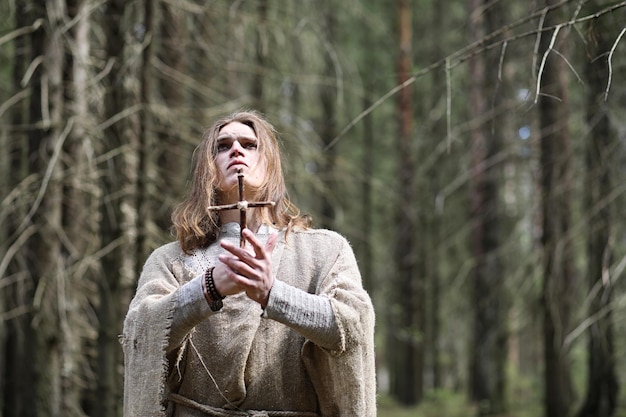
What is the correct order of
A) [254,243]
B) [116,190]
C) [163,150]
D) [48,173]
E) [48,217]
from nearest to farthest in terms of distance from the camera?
[254,243] < [48,173] < [116,190] < [48,217] < [163,150]

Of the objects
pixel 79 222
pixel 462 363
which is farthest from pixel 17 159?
pixel 462 363

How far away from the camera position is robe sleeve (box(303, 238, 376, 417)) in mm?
2434

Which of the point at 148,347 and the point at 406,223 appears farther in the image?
the point at 406,223

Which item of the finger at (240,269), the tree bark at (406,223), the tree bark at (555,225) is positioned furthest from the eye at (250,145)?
the tree bark at (406,223)

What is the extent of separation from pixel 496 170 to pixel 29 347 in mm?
8338

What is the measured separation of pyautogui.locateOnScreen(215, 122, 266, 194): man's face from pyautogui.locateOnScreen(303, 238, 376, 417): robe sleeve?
1.23 ft

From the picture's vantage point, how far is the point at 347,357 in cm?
245

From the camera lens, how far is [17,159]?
604 centimetres

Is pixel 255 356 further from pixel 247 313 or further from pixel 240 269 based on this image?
pixel 240 269

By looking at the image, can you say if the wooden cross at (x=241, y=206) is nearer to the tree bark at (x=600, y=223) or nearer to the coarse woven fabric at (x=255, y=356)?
the coarse woven fabric at (x=255, y=356)

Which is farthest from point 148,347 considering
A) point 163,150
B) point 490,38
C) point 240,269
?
point 163,150

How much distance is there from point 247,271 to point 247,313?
1.07 feet

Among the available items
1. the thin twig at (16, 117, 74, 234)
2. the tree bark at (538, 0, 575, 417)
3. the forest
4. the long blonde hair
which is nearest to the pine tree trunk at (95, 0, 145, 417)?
the forest

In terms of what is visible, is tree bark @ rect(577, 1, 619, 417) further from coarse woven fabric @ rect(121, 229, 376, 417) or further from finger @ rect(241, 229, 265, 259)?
finger @ rect(241, 229, 265, 259)
